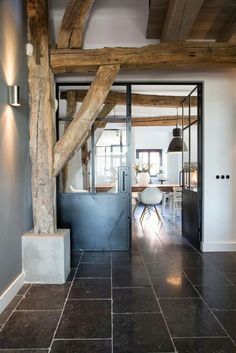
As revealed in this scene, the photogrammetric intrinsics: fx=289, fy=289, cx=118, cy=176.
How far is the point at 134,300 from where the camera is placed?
2699 millimetres

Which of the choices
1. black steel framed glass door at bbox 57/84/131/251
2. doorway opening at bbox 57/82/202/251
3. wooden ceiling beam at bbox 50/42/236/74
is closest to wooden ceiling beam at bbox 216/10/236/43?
wooden ceiling beam at bbox 50/42/236/74

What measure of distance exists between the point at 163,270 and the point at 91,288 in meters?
0.97

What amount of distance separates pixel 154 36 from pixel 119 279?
3.11 metres

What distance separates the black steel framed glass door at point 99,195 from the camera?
435 centimetres

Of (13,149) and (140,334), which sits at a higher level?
(13,149)

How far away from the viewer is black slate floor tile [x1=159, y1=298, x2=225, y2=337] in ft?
7.09

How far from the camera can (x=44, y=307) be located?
2.57 metres

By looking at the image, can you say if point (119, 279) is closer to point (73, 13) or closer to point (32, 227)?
point (32, 227)

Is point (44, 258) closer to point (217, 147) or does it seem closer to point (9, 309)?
point (9, 309)

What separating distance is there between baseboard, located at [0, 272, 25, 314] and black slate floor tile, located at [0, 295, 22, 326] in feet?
0.09

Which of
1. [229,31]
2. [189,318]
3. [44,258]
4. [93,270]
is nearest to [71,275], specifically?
[93,270]

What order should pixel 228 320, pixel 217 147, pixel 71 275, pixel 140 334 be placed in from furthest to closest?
pixel 217 147 < pixel 71 275 < pixel 228 320 < pixel 140 334

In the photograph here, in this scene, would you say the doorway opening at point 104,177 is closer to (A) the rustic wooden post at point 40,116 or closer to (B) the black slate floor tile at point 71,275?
(B) the black slate floor tile at point 71,275

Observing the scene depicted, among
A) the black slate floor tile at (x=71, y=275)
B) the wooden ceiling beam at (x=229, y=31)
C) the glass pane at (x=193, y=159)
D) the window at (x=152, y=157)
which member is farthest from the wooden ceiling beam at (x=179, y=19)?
the window at (x=152, y=157)
